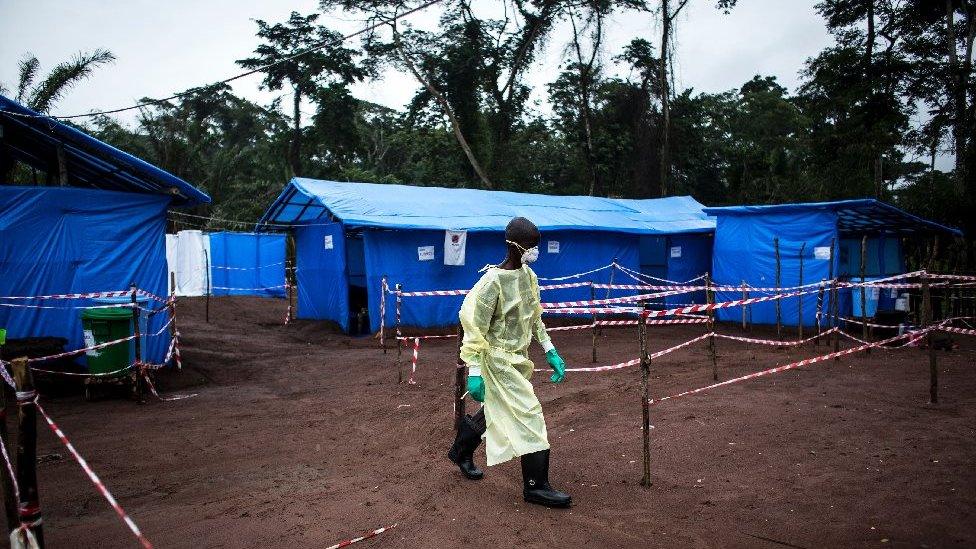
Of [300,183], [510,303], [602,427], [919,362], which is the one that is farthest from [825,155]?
[510,303]

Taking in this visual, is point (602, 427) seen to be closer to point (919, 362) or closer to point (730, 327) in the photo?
point (919, 362)

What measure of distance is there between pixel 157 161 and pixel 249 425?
23408 mm

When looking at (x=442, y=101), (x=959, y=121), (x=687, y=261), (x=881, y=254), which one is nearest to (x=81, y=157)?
(x=687, y=261)

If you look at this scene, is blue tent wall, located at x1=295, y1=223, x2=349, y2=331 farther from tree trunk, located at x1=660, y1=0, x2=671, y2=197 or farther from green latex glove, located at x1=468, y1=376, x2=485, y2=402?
tree trunk, located at x1=660, y1=0, x2=671, y2=197

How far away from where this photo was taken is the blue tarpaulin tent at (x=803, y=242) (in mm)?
14023

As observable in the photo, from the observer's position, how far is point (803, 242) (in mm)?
14508

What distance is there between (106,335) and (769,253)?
1373 centimetres

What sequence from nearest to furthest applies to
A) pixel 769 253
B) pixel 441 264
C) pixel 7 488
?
pixel 7 488 < pixel 441 264 < pixel 769 253

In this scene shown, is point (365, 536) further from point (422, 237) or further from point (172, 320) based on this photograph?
point (422, 237)

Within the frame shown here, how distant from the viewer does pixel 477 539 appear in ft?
12.6

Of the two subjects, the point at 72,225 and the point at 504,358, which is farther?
the point at 72,225

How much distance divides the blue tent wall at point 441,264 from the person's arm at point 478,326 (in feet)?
33.1

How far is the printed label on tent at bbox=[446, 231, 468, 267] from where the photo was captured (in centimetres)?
1480

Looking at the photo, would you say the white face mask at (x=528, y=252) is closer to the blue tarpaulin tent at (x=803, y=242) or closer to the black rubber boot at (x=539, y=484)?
the black rubber boot at (x=539, y=484)
